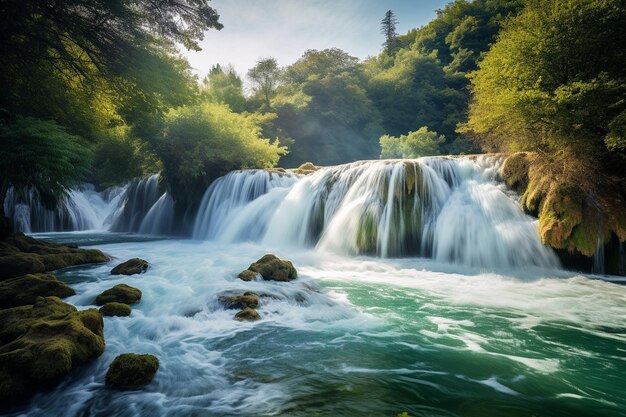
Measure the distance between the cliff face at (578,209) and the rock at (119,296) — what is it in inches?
423

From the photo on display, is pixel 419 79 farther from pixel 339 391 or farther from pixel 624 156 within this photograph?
pixel 339 391

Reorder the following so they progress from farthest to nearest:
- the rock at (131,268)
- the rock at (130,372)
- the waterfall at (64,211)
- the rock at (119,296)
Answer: the waterfall at (64,211)
the rock at (131,268)
the rock at (119,296)
the rock at (130,372)

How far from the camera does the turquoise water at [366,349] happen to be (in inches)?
125

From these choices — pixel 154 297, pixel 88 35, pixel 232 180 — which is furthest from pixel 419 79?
pixel 154 297

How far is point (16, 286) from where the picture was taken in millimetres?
5324

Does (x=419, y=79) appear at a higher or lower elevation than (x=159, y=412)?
higher

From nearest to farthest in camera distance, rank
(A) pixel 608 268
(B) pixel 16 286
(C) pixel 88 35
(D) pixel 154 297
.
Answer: (B) pixel 16 286
(D) pixel 154 297
(A) pixel 608 268
(C) pixel 88 35

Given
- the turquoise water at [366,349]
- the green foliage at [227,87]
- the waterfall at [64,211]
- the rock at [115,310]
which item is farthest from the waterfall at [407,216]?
the green foliage at [227,87]

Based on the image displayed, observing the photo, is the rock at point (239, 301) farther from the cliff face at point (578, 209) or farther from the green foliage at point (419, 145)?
the green foliage at point (419, 145)

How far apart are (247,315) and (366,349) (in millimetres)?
2182

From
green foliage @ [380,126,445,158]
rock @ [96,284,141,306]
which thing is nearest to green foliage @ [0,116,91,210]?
rock @ [96,284,141,306]

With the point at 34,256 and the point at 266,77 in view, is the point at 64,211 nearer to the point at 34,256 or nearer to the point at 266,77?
the point at 34,256

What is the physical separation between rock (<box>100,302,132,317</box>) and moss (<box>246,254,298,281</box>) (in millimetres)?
3022

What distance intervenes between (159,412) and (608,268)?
11540 millimetres
